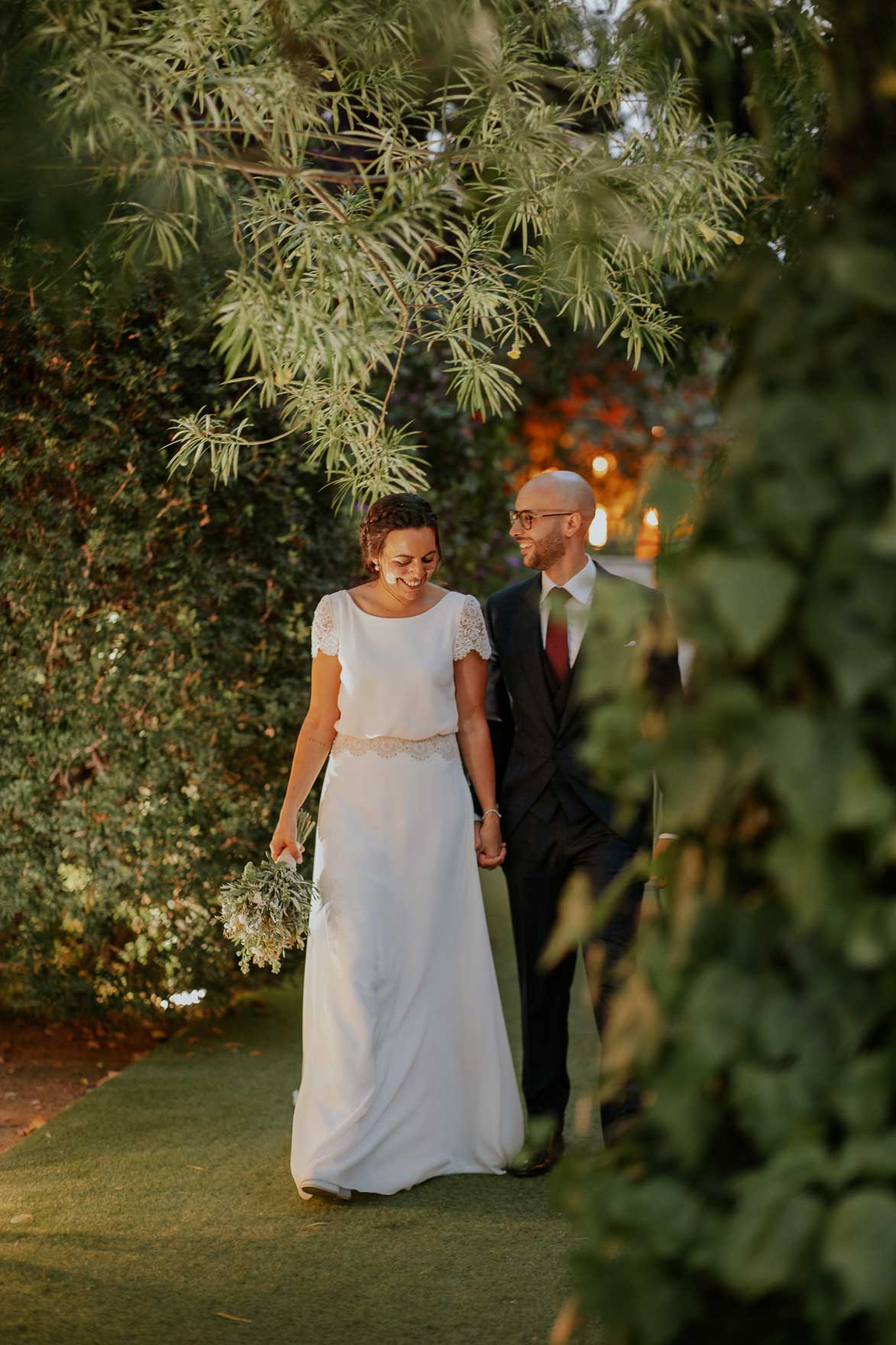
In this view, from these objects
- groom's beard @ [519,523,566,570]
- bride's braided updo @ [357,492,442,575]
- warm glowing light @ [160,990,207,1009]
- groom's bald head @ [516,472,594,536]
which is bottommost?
warm glowing light @ [160,990,207,1009]

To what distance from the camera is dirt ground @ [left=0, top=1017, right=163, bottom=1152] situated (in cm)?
492

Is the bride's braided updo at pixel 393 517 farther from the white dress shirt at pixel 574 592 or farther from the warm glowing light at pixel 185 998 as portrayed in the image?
the warm glowing light at pixel 185 998

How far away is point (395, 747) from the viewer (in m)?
4.09

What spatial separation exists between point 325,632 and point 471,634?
1.41 feet

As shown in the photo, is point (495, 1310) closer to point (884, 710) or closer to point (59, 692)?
point (884, 710)

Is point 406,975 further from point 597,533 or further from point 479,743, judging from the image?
point 597,533

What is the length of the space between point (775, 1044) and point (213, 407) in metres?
4.16

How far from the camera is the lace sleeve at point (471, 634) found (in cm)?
414

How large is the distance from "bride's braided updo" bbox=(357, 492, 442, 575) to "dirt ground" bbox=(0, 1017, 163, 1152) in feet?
7.55

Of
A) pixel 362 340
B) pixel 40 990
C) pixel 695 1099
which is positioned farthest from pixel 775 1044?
pixel 40 990

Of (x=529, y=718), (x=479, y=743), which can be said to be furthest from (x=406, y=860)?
(x=529, y=718)

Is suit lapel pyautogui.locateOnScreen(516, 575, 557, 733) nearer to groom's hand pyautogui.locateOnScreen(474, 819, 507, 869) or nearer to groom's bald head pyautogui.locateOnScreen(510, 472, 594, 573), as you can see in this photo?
groom's bald head pyautogui.locateOnScreen(510, 472, 594, 573)

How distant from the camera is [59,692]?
16.8 ft

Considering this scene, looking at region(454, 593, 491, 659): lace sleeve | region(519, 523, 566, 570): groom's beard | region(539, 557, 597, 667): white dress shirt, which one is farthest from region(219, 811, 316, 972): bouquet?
region(519, 523, 566, 570): groom's beard
